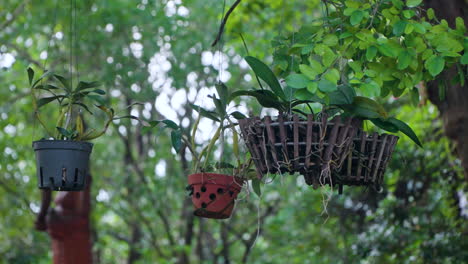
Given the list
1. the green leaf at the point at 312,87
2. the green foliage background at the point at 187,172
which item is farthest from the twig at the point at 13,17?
the green leaf at the point at 312,87

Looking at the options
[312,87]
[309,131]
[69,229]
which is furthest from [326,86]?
[69,229]

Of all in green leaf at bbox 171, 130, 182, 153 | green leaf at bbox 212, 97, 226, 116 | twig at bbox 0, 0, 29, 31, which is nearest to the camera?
green leaf at bbox 212, 97, 226, 116

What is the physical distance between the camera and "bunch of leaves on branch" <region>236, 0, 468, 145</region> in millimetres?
2164

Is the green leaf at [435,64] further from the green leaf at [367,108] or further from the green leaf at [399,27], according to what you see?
the green leaf at [367,108]

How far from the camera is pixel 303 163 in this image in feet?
6.93

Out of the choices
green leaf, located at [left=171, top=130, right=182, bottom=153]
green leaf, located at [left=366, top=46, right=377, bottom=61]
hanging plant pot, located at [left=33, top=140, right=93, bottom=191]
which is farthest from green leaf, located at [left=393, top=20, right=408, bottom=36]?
hanging plant pot, located at [left=33, top=140, right=93, bottom=191]

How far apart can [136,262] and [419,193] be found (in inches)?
184

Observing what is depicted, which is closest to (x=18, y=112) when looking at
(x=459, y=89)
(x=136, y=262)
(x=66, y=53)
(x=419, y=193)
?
(x=66, y=53)

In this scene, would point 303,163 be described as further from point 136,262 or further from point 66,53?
Result: point 136,262

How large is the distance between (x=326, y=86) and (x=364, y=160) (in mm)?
337

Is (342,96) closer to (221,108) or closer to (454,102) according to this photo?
(221,108)

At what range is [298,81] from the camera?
2.09 metres

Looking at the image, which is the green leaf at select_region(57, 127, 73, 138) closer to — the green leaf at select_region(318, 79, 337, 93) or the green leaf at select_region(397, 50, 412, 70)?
the green leaf at select_region(318, 79, 337, 93)

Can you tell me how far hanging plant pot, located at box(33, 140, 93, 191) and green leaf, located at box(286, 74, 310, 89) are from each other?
0.89 metres
